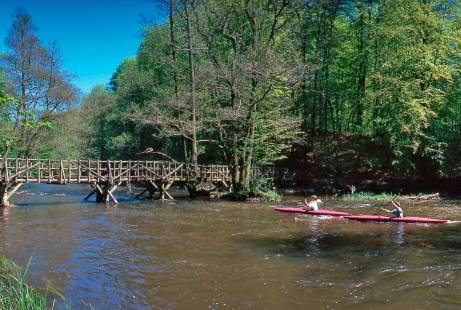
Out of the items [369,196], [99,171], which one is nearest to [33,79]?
[99,171]

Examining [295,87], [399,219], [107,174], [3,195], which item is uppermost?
[295,87]

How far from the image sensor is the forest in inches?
1075

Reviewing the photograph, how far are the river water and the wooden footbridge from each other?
3118 mm

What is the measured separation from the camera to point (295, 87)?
1268 inches

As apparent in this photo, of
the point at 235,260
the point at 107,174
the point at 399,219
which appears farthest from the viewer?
the point at 107,174

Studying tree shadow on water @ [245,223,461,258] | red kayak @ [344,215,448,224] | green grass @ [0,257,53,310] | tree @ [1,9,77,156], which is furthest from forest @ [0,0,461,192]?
green grass @ [0,257,53,310]

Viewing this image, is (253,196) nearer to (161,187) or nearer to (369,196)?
(161,187)

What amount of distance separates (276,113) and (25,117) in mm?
22944

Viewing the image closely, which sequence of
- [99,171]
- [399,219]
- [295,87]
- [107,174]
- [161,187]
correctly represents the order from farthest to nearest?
[295,87] → [161,187] → [107,174] → [99,171] → [399,219]

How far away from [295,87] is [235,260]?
882 inches

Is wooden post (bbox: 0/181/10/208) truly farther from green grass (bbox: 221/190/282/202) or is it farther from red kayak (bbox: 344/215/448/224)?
red kayak (bbox: 344/215/448/224)

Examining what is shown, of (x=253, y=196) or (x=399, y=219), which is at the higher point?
(x=253, y=196)

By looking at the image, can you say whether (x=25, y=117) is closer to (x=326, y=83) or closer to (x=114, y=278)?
(x=114, y=278)

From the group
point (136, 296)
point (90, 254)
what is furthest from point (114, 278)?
point (90, 254)
